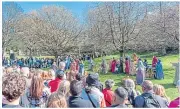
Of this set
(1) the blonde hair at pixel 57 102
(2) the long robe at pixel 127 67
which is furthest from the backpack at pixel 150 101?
(2) the long robe at pixel 127 67

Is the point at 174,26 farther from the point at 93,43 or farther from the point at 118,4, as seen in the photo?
the point at 93,43

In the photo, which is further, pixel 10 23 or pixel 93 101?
pixel 10 23

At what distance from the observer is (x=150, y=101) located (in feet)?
10.6

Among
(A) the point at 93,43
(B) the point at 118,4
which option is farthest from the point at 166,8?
(A) the point at 93,43

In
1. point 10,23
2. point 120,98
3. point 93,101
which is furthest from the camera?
point 10,23

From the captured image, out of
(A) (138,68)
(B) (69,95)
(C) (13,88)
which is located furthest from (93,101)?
(A) (138,68)

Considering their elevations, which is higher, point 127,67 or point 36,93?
point 36,93

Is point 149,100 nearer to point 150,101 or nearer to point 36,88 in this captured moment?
point 150,101

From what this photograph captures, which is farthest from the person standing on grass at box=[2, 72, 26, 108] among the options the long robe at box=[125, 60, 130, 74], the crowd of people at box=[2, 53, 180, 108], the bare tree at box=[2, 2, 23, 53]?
the bare tree at box=[2, 2, 23, 53]

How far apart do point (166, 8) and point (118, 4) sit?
2.60 m

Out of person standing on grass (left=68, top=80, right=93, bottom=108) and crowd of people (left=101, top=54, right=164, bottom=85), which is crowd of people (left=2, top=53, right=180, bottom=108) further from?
crowd of people (left=101, top=54, right=164, bottom=85)

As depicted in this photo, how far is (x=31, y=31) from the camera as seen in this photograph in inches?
854

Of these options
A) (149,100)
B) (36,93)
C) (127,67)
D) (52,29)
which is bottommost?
(127,67)

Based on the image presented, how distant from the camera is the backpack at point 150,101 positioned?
3.19 metres
